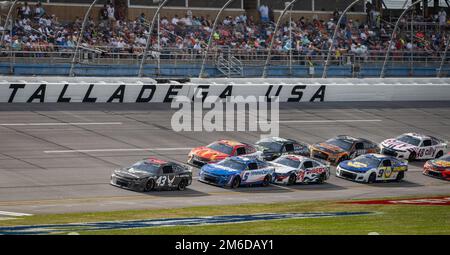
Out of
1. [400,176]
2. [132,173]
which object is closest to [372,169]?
[400,176]

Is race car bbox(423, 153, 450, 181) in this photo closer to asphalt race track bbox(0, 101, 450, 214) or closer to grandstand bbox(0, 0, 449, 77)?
asphalt race track bbox(0, 101, 450, 214)

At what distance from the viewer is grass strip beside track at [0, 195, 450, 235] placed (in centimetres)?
2211

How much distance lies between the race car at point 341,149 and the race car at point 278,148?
59 cm

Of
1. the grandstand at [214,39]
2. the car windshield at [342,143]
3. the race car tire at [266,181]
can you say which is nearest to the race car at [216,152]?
the race car tire at [266,181]

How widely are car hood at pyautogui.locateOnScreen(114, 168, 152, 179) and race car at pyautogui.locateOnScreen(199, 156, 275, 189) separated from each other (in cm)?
256

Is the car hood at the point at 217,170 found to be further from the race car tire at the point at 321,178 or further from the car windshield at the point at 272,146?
the car windshield at the point at 272,146

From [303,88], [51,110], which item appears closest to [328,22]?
[303,88]

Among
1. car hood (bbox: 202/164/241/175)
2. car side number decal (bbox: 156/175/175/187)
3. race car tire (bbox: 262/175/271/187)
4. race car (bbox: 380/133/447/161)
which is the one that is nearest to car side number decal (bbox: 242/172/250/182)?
Result: car hood (bbox: 202/164/241/175)

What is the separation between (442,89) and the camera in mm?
53188

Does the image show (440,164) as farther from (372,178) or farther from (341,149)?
(341,149)

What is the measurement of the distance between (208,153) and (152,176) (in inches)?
185

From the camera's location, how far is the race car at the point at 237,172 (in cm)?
3194

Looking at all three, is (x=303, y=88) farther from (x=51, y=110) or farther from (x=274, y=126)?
(x=51, y=110)

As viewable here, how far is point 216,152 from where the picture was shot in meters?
34.9
